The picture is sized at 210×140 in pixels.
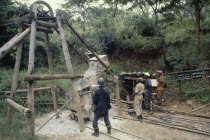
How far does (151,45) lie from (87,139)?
12.0 m

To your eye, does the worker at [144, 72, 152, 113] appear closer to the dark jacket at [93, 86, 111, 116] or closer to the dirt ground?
the dirt ground

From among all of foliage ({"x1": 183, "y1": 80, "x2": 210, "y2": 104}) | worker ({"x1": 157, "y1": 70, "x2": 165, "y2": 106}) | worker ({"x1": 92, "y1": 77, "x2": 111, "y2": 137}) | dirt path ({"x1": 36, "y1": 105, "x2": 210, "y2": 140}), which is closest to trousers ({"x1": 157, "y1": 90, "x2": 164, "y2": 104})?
worker ({"x1": 157, "y1": 70, "x2": 165, "y2": 106})

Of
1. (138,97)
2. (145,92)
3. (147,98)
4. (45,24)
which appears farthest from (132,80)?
(45,24)

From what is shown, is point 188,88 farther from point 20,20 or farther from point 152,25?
point 20,20

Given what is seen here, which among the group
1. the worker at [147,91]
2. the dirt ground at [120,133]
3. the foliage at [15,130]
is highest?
the worker at [147,91]

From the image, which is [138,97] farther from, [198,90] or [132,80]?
[198,90]

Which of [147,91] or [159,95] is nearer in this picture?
[147,91]

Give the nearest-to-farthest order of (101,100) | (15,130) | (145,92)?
(101,100) < (15,130) < (145,92)

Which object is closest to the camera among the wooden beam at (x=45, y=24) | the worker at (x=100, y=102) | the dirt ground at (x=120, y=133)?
the dirt ground at (x=120, y=133)

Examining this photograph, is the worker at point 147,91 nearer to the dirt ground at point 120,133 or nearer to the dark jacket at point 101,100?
the dirt ground at point 120,133

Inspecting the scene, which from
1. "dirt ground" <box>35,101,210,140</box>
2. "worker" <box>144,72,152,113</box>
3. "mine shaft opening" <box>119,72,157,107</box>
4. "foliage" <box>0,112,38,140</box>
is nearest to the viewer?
"foliage" <box>0,112,38,140</box>

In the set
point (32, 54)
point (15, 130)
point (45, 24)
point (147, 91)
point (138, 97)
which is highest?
point (45, 24)

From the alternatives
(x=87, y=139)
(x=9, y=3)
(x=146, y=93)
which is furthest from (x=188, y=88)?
A: (x=9, y=3)

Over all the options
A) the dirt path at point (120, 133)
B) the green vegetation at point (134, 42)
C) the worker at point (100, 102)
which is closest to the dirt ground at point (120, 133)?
the dirt path at point (120, 133)
